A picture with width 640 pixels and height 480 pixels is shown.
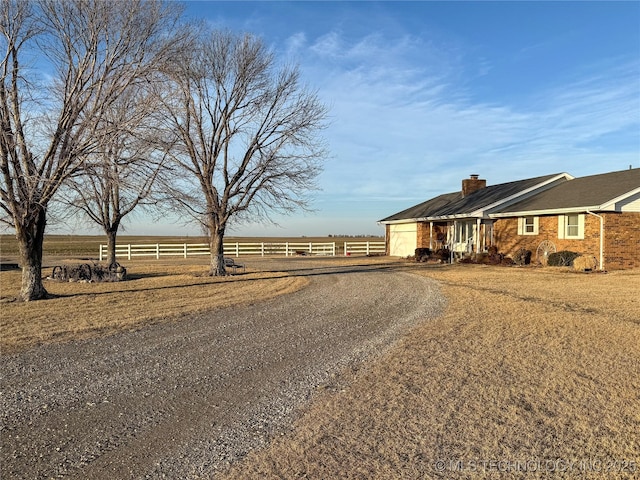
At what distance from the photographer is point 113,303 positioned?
11320 mm

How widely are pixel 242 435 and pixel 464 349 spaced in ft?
12.5

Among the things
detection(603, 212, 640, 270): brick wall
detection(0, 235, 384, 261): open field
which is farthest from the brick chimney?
detection(0, 235, 384, 261): open field

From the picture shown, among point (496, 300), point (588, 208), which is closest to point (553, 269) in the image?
point (588, 208)

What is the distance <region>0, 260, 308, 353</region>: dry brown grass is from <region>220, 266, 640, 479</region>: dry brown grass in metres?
4.95

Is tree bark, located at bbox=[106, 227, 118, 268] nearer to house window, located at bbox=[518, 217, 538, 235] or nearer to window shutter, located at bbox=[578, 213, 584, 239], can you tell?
house window, located at bbox=[518, 217, 538, 235]

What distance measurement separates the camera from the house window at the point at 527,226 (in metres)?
21.9

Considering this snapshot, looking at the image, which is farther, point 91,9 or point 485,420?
point 91,9

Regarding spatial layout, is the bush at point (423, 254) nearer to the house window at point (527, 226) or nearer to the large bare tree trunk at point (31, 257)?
the house window at point (527, 226)

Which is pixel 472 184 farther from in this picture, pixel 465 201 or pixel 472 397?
pixel 472 397

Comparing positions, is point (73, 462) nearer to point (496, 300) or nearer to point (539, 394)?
point (539, 394)

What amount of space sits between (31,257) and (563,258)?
18.8 meters

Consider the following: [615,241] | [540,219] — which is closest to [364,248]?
[540,219]

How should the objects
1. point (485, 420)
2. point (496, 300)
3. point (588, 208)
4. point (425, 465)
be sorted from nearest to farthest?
point (425, 465)
point (485, 420)
point (496, 300)
point (588, 208)

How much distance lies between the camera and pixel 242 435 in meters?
3.84
